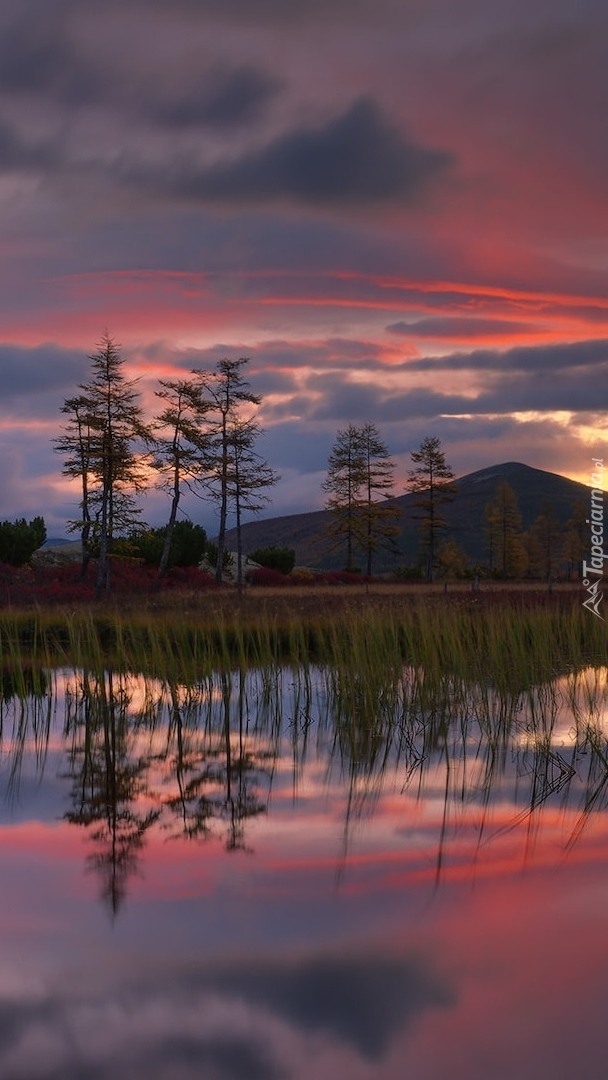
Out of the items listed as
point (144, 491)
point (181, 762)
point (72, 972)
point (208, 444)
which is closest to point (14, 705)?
point (181, 762)

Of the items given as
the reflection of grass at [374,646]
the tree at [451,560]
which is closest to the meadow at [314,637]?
the reflection of grass at [374,646]

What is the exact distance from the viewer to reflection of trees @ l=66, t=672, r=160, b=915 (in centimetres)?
656

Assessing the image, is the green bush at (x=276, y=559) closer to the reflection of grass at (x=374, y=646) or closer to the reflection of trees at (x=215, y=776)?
the reflection of grass at (x=374, y=646)

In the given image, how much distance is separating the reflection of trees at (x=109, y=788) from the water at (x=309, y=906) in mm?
33

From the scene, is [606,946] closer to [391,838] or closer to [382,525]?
[391,838]

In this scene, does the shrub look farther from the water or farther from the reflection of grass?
the water

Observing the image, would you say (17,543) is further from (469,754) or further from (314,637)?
(469,754)

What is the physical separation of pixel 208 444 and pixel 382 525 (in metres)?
25.4

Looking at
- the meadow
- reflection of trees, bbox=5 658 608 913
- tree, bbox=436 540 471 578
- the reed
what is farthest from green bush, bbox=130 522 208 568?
reflection of trees, bbox=5 658 608 913

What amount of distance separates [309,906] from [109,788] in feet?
11.4

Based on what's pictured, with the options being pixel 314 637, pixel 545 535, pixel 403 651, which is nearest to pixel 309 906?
pixel 403 651

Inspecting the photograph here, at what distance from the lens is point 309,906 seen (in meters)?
5.64

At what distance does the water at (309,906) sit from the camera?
161 inches

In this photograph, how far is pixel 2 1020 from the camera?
14.0ft
